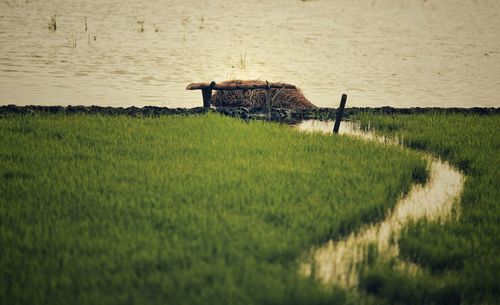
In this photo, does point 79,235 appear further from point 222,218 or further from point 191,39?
point 191,39

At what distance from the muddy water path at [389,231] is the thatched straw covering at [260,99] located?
547 cm

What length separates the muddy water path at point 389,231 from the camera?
5801 millimetres

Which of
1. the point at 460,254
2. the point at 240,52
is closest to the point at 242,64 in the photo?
the point at 240,52

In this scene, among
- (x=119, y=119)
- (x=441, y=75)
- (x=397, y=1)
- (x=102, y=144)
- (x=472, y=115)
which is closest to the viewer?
(x=102, y=144)

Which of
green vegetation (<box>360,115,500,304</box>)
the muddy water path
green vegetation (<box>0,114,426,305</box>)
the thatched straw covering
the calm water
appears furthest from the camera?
the calm water

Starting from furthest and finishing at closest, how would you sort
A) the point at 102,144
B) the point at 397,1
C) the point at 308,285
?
the point at 397,1
the point at 102,144
the point at 308,285

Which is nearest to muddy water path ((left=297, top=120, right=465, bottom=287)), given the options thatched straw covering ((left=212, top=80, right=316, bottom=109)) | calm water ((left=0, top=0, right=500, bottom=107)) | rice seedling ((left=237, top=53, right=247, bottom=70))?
thatched straw covering ((left=212, top=80, right=316, bottom=109))

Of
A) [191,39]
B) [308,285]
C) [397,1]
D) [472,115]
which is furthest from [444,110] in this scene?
[397,1]

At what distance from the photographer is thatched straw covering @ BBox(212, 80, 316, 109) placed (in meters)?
15.8

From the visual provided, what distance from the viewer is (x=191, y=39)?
29.0 metres

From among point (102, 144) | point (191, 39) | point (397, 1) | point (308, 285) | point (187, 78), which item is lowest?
point (308, 285)

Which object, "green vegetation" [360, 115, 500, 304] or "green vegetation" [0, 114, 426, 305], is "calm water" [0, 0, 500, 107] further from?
"green vegetation" [360, 115, 500, 304]

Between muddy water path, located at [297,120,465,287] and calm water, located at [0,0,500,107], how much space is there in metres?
7.63

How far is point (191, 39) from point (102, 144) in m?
19.3
